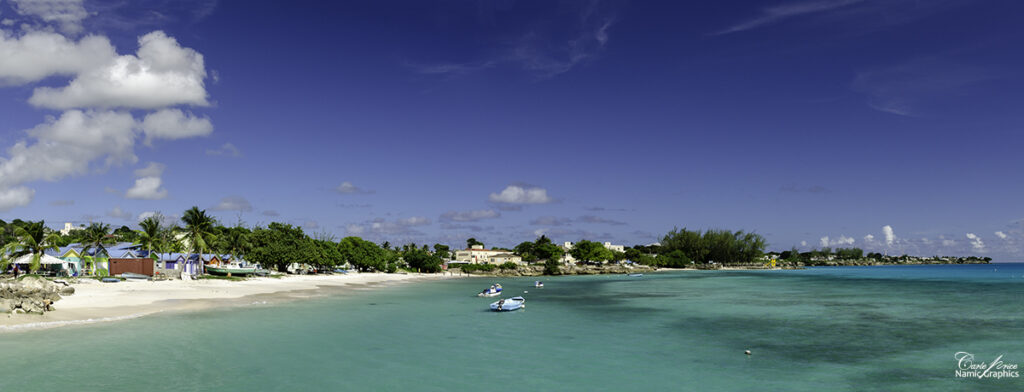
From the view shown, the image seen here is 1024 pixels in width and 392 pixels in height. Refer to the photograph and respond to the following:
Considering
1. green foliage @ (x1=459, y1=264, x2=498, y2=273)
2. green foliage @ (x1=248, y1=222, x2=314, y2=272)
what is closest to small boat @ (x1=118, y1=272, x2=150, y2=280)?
green foliage @ (x1=248, y1=222, x2=314, y2=272)

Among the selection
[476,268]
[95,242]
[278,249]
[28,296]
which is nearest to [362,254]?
[278,249]

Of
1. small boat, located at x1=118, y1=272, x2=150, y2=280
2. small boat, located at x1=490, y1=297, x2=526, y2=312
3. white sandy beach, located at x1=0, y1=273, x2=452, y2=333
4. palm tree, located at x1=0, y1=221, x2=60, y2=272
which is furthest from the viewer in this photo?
small boat, located at x1=118, y1=272, x2=150, y2=280

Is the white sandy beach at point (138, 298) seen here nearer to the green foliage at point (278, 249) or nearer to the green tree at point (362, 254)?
the green foliage at point (278, 249)

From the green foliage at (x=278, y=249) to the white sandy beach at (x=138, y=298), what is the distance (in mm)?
14853

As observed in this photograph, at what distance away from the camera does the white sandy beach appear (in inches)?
1432

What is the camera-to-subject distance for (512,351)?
30.0m

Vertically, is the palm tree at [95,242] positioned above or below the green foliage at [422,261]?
above

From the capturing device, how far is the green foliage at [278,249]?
10019 cm

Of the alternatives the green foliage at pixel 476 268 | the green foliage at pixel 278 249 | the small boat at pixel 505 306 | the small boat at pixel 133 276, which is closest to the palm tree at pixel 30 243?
the small boat at pixel 133 276

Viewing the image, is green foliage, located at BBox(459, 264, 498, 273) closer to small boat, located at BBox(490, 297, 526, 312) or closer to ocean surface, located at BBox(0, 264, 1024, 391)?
small boat, located at BBox(490, 297, 526, 312)

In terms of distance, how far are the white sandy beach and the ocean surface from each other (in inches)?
120

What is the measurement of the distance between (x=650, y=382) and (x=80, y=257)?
289 ft

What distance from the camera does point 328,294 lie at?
69.8m

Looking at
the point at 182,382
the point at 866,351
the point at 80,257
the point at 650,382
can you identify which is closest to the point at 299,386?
the point at 182,382
